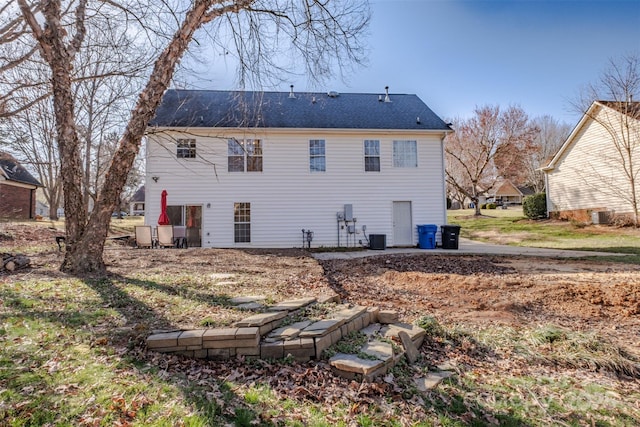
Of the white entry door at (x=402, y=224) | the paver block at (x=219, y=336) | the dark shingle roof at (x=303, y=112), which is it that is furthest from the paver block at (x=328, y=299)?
the white entry door at (x=402, y=224)

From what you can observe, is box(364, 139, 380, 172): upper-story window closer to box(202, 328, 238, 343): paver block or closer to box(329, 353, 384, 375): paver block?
box(329, 353, 384, 375): paver block

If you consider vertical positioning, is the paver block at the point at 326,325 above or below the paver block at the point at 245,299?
below

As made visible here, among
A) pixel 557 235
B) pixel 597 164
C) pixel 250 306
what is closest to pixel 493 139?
pixel 597 164

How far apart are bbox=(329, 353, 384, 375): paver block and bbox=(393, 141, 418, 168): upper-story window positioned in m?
12.2

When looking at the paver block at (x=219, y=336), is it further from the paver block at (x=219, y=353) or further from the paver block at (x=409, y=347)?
the paver block at (x=409, y=347)

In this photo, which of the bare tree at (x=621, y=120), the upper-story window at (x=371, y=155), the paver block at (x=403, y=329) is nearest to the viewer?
the paver block at (x=403, y=329)

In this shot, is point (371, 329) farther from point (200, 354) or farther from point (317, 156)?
point (317, 156)

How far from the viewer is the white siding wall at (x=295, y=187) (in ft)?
43.3

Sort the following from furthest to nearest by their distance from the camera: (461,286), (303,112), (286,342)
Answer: (303,112) < (461,286) < (286,342)

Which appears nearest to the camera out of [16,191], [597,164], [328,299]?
[328,299]

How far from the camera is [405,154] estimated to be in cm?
1432

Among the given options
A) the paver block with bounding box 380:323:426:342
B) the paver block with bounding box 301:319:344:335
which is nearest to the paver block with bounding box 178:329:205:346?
the paver block with bounding box 301:319:344:335

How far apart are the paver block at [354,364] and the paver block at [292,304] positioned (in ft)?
3.25

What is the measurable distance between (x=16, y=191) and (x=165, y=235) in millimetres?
20064
